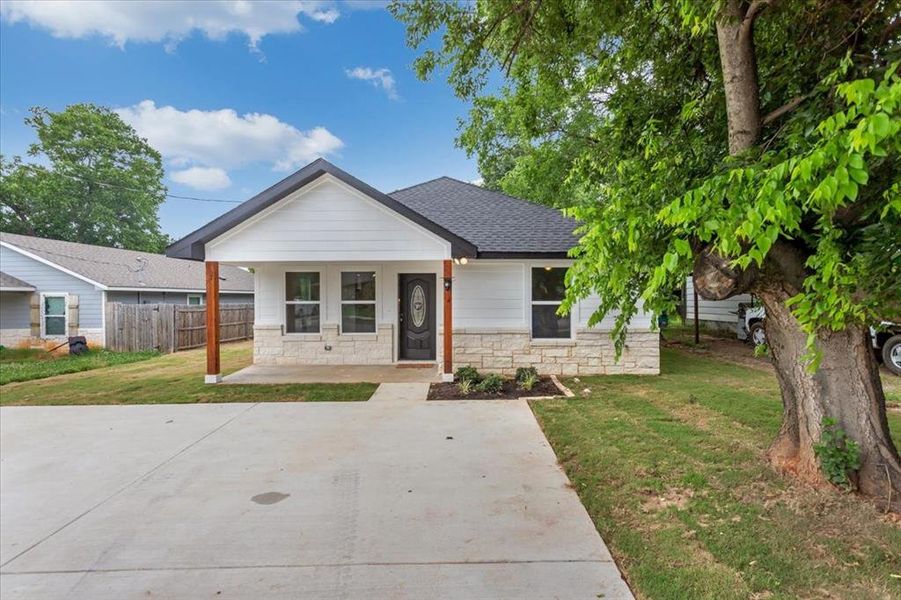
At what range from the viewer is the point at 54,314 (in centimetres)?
1362

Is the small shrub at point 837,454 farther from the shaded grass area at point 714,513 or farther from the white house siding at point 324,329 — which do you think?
the white house siding at point 324,329

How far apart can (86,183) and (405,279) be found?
101 ft

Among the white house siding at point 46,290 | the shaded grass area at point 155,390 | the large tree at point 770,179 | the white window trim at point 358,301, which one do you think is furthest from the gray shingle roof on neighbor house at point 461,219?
the white house siding at point 46,290

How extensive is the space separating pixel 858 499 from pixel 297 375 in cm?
840

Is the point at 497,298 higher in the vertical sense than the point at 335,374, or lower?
higher

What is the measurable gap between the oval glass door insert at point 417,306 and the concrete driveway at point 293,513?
4736 millimetres

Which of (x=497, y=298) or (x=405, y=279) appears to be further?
(x=405, y=279)

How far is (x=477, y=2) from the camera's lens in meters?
5.72

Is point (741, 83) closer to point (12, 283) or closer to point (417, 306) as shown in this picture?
point (417, 306)

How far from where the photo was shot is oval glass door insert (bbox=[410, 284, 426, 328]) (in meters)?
Answer: 10.0

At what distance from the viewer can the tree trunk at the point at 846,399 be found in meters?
3.18

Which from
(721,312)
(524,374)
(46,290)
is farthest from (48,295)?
(721,312)

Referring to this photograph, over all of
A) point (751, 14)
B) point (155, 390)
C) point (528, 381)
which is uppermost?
point (751, 14)

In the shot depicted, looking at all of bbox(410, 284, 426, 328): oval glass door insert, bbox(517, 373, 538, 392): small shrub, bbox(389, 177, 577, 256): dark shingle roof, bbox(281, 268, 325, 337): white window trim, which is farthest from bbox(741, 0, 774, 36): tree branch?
bbox(281, 268, 325, 337): white window trim
